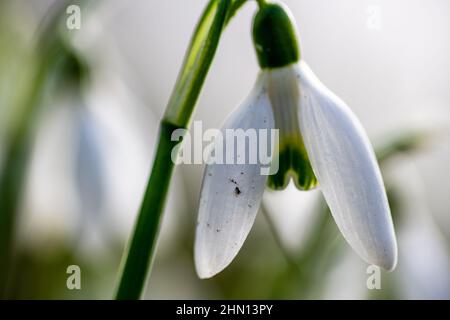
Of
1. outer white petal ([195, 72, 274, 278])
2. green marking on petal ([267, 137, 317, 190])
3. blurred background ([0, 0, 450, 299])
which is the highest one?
blurred background ([0, 0, 450, 299])

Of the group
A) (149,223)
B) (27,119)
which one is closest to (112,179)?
(27,119)

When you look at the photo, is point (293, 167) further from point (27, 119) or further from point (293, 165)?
point (27, 119)

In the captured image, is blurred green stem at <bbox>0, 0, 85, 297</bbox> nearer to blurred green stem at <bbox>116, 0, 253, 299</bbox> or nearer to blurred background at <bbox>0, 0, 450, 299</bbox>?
blurred background at <bbox>0, 0, 450, 299</bbox>

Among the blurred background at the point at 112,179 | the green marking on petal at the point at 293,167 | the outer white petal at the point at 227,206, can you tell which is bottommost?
the outer white petal at the point at 227,206

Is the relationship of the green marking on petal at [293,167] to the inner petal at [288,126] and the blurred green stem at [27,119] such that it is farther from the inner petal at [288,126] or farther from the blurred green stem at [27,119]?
the blurred green stem at [27,119]

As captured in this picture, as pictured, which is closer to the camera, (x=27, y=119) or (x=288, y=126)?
(x=288, y=126)

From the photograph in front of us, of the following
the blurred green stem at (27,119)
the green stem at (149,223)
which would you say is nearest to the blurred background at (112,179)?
the blurred green stem at (27,119)

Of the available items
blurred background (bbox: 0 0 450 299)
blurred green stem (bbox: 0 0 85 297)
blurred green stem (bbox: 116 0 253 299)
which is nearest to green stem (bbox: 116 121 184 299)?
blurred green stem (bbox: 116 0 253 299)
